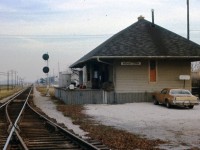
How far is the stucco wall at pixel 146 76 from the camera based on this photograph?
1198 inches

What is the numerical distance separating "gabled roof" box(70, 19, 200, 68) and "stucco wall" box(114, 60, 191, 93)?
1.01 m

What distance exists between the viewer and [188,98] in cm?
2550

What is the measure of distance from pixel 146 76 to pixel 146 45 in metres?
2.23

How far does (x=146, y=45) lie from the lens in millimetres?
30953

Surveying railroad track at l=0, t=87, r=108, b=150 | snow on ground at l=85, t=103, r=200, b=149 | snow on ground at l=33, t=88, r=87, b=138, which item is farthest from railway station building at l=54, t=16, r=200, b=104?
railroad track at l=0, t=87, r=108, b=150

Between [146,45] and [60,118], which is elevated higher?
[146,45]

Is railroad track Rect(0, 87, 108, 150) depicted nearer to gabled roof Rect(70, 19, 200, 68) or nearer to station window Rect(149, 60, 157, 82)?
gabled roof Rect(70, 19, 200, 68)

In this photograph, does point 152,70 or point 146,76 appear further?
point 152,70

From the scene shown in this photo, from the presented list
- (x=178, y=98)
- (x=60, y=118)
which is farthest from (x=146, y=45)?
(x=60, y=118)

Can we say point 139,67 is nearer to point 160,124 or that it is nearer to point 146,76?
point 146,76

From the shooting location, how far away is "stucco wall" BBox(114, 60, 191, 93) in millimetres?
30422

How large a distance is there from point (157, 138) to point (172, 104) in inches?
496

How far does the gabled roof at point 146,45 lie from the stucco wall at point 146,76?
1.01 metres

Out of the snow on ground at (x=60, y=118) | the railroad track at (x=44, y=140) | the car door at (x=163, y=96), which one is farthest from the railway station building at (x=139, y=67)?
the railroad track at (x=44, y=140)
